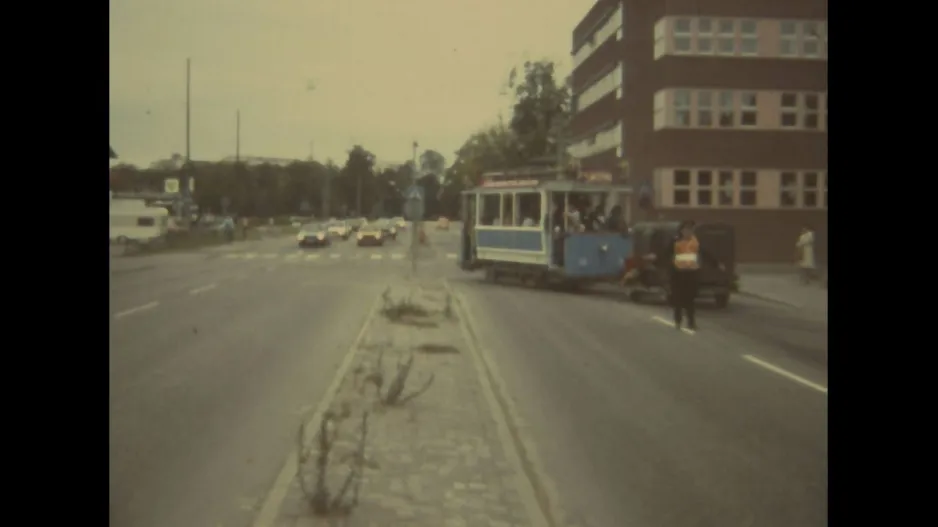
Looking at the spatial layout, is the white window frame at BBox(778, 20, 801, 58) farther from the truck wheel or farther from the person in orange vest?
the truck wheel

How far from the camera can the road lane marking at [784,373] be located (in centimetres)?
612

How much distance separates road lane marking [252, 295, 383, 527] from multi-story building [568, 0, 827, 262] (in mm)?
1854

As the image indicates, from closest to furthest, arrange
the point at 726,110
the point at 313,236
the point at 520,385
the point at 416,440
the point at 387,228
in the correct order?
the point at 416,440 < the point at 726,110 < the point at 387,228 < the point at 520,385 < the point at 313,236

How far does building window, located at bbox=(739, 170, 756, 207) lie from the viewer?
6.45m

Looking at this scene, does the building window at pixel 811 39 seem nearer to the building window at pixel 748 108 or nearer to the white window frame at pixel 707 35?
the building window at pixel 748 108

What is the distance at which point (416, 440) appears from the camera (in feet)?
19.2

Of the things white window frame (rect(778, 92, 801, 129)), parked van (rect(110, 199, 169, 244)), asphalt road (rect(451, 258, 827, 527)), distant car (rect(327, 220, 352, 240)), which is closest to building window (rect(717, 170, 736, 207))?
white window frame (rect(778, 92, 801, 129))

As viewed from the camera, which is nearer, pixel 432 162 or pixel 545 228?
pixel 432 162

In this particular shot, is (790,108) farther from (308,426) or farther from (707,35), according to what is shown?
(308,426)

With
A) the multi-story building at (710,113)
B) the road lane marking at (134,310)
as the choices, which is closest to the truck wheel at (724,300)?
the multi-story building at (710,113)

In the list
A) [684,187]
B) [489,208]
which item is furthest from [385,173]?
[684,187]

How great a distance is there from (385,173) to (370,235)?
1.66 ft

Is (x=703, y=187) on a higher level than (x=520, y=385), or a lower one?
higher

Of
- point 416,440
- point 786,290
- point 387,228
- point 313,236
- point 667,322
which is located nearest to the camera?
point 416,440
